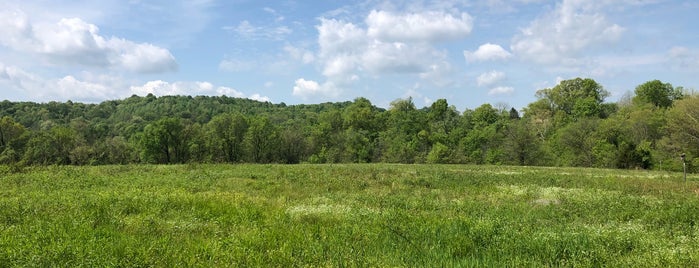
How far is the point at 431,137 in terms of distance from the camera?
9881 centimetres

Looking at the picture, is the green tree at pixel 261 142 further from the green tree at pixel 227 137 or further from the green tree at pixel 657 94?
the green tree at pixel 657 94

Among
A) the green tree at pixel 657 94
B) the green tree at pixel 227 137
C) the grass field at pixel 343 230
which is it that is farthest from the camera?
the green tree at pixel 227 137

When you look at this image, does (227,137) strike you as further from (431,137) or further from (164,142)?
(431,137)

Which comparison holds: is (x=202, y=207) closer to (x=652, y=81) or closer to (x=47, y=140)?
(x=47, y=140)

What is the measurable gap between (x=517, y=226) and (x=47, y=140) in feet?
270

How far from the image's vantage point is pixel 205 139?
281ft

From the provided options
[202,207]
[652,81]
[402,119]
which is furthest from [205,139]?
[652,81]

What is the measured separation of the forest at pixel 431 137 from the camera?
64312 mm

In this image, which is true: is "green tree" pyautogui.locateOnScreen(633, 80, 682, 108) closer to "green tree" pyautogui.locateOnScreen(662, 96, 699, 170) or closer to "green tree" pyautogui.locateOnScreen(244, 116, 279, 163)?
"green tree" pyautogui.locateOnScreen(662, 96, 699, 170)

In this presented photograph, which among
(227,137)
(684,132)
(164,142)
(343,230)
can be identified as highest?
(684,132)

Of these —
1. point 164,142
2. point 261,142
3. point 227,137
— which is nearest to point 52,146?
point 164,142

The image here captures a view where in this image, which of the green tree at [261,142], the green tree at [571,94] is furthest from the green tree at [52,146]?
the green tree at [571,94]

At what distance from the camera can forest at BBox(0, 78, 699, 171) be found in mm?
64312

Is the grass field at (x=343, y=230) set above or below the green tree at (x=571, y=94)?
below
